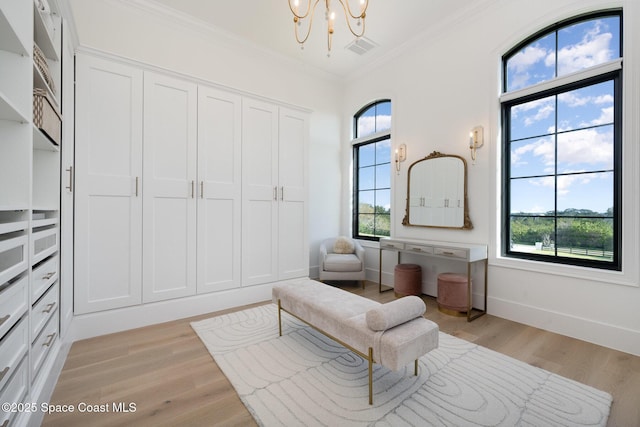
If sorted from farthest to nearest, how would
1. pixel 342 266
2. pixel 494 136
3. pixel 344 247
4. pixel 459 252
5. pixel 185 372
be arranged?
1. pixel 344 247
2. pixel 342 266
3. pixel 494 136
4. pixel 459 252
5. pixel 185 372

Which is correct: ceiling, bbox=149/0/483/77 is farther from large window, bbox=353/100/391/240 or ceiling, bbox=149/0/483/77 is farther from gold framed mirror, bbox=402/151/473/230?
gold framed mirror, bbox=402/151/473/230

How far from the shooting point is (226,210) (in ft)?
11.1

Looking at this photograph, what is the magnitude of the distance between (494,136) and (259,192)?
2.90m

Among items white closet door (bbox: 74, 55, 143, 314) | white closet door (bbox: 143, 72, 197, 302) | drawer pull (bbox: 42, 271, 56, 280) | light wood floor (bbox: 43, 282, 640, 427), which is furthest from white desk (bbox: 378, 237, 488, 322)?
drawer pull (bbox: 42, 271, 56, 280)

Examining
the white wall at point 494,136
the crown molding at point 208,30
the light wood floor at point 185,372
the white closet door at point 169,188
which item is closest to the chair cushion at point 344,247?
the white wall at point 494,136

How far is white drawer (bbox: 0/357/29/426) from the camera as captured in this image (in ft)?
3.84

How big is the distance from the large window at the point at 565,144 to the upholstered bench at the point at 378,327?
2.06 meters

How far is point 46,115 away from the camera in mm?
1820

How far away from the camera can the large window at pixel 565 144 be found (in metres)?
2.61

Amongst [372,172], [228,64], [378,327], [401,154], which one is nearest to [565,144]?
[401,154]

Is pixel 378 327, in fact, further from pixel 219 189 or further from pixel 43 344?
pixel 219 189

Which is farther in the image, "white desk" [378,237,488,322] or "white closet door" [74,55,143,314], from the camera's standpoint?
"white desk" [378,237,488,322]

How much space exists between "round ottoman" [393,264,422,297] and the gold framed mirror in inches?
25.9

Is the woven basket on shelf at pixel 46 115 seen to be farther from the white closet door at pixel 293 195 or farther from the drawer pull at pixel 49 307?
the white closet door at pixel 293 195
